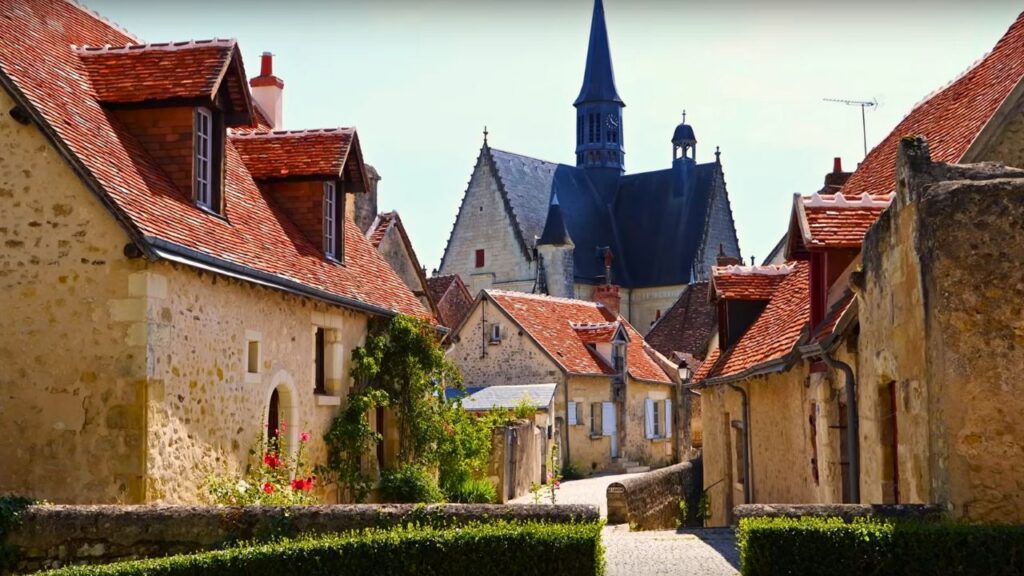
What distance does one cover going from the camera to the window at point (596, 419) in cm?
3462

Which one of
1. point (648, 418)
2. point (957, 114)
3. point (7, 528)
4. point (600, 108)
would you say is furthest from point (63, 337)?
point (600, 108)

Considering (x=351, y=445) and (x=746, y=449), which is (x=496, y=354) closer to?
(x=746, y=449)

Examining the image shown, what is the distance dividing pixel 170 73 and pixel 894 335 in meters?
7.90

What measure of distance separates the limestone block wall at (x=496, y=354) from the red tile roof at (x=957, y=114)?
17427mm

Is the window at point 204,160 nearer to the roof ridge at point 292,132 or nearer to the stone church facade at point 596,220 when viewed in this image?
the roof ridge at point 292,132

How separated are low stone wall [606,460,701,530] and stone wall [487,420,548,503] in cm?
370

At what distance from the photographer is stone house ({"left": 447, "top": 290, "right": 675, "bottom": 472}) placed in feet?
109

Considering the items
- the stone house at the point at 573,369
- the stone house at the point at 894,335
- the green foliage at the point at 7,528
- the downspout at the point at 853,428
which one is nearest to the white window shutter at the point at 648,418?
the stone house at the point at 573,369

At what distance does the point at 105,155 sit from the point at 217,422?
2.78 m

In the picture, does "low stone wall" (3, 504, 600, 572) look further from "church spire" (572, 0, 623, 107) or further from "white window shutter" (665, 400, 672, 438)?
"church spire" (572, 0, 623, 107)

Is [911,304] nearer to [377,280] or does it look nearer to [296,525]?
[296,525]

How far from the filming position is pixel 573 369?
33.2 metres

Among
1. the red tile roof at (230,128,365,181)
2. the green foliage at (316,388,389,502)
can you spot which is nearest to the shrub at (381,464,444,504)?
the green foliage at (316,388,389,502)

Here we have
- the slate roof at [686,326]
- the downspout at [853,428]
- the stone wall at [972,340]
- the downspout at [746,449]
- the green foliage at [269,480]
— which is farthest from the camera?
the slate roof at [686,326]
